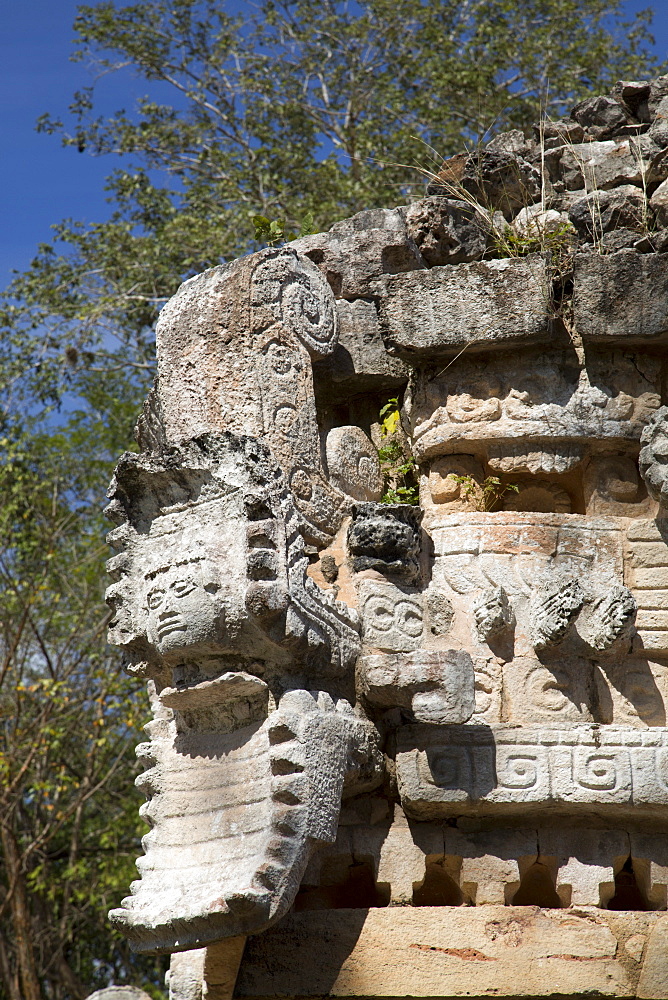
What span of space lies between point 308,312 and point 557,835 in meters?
2.12

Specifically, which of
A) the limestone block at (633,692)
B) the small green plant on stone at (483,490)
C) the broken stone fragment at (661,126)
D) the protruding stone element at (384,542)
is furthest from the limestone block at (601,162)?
the limestone block at (633,692)

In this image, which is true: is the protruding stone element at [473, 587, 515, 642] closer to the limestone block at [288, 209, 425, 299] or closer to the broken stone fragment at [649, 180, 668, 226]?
the limestone block at [288, 209, 425, 299]

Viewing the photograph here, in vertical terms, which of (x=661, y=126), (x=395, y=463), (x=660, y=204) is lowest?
(x=395, y=463)

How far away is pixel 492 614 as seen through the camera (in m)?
4.18

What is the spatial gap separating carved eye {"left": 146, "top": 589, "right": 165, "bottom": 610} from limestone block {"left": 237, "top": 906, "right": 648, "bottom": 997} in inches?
46.8

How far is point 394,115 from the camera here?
10625mm

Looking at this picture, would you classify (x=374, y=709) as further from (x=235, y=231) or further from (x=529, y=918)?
(x=235, y=231)

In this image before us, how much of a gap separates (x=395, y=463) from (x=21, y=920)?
23.2 feet

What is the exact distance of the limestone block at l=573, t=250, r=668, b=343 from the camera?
4.47 meters

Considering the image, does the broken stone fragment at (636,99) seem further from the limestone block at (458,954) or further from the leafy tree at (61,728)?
the leafy tree at (61,728)

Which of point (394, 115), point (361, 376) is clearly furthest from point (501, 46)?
point (361, 376)

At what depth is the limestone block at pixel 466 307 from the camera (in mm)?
4504

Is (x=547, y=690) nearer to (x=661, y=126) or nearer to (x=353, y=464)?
(x=353, y=464)

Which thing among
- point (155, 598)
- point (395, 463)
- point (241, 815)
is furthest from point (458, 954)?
point (395, 463)
